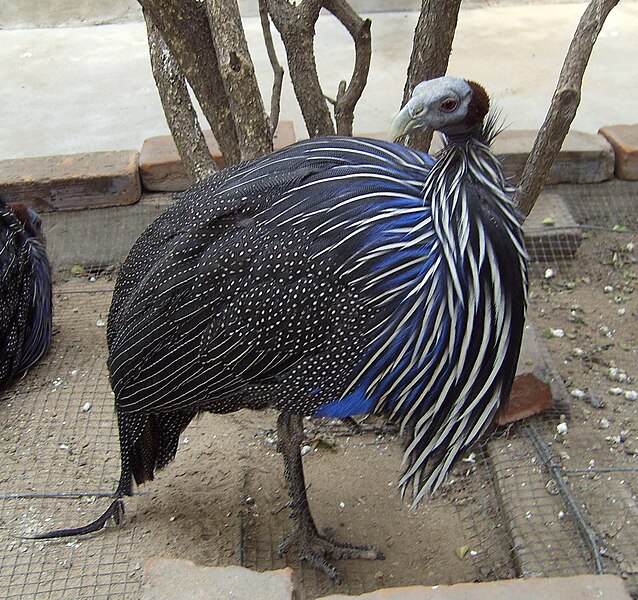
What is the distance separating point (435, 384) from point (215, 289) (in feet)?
1.79

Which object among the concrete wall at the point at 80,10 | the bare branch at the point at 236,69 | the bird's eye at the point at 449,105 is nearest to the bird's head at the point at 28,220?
the bare branch at the point at 236,69

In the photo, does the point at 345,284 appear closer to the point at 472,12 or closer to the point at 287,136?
the point at 287,136

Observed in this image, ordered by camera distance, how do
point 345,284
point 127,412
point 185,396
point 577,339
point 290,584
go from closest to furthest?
point 290,584 < point 345,284 < point 185,396 < point 127,412 < point 577,339

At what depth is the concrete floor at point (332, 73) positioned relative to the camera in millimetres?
4973

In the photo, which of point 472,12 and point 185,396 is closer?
point 185,396

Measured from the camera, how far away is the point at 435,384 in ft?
5.95

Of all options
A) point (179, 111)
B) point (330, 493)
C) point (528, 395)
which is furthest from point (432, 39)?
point (330, 493)

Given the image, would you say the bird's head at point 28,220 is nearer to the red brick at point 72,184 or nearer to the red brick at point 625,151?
the red brick at point 72,184

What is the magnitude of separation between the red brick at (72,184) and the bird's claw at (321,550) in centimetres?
201

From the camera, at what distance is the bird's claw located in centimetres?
223

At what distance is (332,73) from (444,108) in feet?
13.8

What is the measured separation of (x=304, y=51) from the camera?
8.63ft

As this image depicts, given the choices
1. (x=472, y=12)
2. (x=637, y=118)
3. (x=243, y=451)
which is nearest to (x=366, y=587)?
(x=243, y=451)

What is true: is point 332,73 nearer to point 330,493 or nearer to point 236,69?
point 236,69
